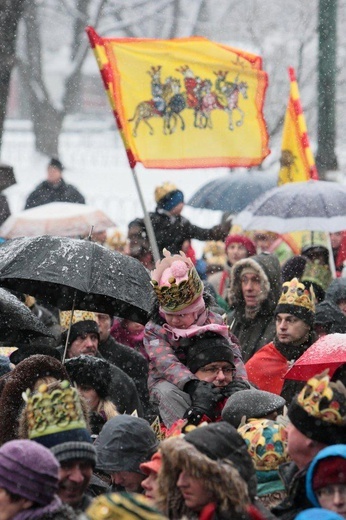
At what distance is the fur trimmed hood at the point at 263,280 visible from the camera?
29.6 ft

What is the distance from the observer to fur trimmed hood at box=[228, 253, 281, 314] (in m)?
9.02

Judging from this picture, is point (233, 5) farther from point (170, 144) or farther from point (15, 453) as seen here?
point (15, 453)

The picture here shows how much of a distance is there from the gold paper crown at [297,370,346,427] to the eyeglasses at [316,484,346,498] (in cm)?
35

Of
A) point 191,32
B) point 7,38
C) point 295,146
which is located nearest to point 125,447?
point 295,146

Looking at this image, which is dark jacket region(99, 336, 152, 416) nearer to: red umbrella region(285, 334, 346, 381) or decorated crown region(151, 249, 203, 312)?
decorated crown region(151, 249, 203, 312)

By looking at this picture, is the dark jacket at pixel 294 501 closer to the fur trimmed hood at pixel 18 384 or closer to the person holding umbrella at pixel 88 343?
the fur trimmed hood at pixel 18 384

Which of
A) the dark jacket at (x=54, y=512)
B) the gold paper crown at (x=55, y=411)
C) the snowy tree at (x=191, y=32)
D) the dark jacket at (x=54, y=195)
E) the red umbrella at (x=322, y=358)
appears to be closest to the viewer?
the dark jacket at (x=54, y=512)

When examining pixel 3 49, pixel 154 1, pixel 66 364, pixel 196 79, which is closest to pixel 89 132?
pixel 154 1

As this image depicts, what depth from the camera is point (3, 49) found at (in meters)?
13.4

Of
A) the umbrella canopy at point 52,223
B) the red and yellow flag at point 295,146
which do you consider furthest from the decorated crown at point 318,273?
the umbrella canopy at point 52,223

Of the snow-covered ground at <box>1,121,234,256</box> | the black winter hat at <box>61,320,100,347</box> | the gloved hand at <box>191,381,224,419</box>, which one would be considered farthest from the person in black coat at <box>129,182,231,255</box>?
the snow-covered ground at <box>1,121,234,256</box>

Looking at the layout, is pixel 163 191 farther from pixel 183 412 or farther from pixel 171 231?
pixel 183 412

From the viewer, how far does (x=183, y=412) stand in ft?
20.8

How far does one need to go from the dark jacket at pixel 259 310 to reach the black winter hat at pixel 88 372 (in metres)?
1.73
